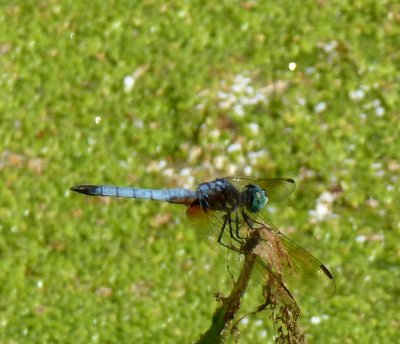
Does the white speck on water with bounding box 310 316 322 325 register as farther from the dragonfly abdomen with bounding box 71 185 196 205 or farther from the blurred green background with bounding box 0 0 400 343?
the dragonfly abdomen with bounding box 71 185 196 205

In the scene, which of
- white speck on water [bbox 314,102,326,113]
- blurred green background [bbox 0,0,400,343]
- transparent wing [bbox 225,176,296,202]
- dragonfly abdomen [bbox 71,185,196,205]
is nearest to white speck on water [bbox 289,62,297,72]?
blurred green background [bbox 0,0,400,343]

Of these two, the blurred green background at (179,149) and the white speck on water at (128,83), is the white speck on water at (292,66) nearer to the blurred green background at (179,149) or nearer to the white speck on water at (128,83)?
the blurred green background at (179,149)

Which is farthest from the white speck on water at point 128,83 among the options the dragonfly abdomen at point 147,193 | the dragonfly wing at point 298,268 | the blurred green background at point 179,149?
the dragonfly wing at point 298,268

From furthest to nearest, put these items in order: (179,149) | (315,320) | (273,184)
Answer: (179,149)
(315,320)
(273,184)

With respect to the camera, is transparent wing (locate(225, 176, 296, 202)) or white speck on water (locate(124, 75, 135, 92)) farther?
white speck on water (locate(124, 75, 135, 92))

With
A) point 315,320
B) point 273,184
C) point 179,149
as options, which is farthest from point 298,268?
point 179,149

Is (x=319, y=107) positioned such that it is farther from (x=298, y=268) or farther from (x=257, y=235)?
(x=257, y=235)

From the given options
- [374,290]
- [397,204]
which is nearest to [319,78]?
[397,204]
